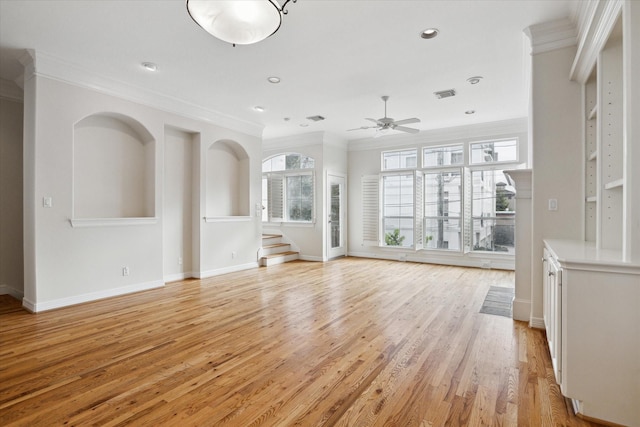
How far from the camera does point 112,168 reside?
490cm

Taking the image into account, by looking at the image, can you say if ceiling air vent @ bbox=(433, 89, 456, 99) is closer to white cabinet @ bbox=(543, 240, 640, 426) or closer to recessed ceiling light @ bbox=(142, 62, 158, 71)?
white cabinet @ bbox=(543, 240, 640, 426)

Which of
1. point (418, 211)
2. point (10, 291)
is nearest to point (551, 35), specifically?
point (418, 211)

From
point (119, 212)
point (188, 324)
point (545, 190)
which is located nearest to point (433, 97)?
point (545, 190)

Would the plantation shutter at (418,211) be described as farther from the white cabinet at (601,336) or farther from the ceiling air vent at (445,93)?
the white cabinet at (601,336)

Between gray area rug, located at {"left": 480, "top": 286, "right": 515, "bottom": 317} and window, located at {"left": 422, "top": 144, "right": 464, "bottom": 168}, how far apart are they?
3.17 m

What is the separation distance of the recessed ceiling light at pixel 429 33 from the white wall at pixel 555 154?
3.36 feet

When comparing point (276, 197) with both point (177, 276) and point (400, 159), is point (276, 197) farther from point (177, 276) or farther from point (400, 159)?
point (177, 276)

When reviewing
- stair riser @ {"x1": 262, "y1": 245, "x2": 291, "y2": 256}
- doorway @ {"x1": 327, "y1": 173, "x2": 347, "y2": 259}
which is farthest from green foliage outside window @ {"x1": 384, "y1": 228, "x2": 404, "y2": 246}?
stair riser @ {"x1": 262, "y1": 245, "x2": 291, "y2": 256}

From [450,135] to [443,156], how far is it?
1.55ft

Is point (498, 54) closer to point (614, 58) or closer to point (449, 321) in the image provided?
point (614, 58)

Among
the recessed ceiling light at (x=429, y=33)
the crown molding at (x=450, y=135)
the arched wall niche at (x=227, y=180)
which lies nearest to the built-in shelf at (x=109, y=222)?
the arched wall niche at (x=227, y=180)

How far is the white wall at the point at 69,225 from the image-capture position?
393 cm

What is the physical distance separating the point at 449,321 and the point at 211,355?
242 centimetres

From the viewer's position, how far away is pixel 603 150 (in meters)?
2.47
